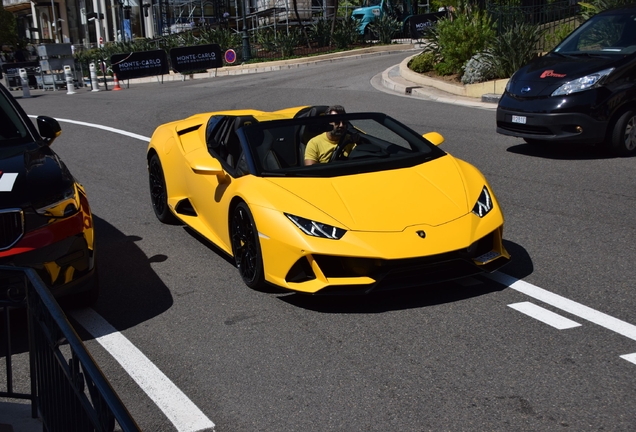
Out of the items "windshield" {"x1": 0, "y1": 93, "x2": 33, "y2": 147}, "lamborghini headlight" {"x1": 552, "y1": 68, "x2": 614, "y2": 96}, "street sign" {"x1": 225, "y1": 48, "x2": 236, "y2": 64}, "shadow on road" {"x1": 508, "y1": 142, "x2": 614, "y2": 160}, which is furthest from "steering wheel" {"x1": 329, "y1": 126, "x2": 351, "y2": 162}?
"street sign" {"x1": 225, "y1": 48, "x2": 236, "y2": 64}

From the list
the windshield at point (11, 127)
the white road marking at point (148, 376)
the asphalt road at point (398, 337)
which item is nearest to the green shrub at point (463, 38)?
the asphalt road at point (398, 337)

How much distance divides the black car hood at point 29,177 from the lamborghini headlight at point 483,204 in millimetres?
2871

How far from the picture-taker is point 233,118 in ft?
24.2

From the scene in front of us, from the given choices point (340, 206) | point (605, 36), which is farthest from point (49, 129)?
point (605, 36)

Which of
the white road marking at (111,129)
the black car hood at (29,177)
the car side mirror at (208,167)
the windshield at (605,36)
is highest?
the windshield at (605,36)

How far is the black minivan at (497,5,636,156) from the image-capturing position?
10.2m

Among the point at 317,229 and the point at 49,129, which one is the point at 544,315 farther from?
the point at 49,129

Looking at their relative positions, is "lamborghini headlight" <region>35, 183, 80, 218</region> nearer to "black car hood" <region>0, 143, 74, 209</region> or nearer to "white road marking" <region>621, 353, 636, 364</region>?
"black car hood" <region>0, 143, 74, 209</region>

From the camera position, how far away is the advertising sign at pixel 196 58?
31.4m

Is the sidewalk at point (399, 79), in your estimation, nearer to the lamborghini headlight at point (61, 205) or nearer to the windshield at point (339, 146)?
the windshield at point (339, 146)

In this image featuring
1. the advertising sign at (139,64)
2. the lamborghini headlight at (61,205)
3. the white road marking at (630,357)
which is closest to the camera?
the white road marking at (630,357)

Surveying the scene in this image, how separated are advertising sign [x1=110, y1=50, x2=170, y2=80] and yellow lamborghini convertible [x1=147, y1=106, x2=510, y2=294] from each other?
2412 centimetres

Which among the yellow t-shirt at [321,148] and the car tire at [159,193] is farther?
the car tire at [159,193]

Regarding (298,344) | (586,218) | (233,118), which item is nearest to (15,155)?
(233,118)
